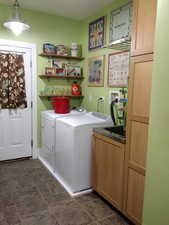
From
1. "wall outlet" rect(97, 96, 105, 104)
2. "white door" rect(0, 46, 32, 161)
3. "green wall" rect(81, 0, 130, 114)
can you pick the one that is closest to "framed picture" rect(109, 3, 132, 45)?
"green wall" rect(81, 0, 130, 114)

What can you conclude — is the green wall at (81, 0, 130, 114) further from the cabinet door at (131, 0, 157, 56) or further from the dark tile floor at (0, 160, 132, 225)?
the dark tile floor at (0, 160, 132, 225)

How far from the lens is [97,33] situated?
10.8 feet

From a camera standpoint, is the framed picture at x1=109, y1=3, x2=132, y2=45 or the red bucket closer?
the framed picture at x1=109, y1=3, x2=132, y2=45

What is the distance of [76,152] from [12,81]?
1.78 metres

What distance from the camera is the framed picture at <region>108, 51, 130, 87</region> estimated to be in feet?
8.92

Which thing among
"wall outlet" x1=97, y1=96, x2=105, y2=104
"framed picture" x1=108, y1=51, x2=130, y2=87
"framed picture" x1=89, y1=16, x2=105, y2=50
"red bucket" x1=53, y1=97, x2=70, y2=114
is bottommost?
"red bucket" x1=53, y1=97, x2=70, y2=114

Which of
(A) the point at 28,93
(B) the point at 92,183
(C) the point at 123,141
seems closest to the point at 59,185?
(B) the point at 92,183

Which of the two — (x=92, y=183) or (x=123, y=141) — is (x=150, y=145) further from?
(x=92, y=183)

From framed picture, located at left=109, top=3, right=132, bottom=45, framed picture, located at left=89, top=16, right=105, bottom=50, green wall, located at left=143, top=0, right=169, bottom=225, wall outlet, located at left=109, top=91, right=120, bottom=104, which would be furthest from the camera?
framed picture, located at left=89, top=16, right=105, bottom=50

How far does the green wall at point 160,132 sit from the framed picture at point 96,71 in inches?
76.8

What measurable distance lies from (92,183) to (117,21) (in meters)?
2.35

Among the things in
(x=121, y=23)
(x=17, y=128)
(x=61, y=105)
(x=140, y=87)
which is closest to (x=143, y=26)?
(x=140, y=87)

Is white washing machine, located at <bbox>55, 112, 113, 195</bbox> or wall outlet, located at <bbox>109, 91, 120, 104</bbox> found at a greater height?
wall outlet, located at <bbox>109, 91, 120, 104</bbox>

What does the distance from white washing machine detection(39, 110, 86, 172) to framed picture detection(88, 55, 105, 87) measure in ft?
1.93
